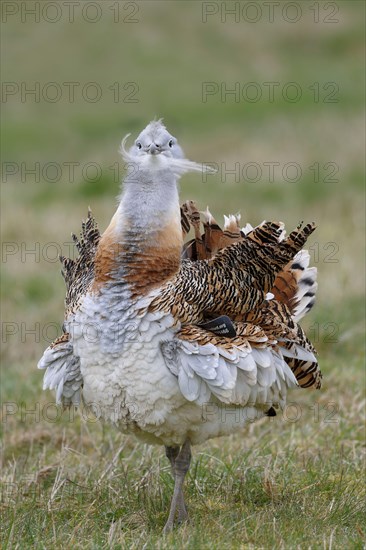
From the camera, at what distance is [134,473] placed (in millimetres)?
5285

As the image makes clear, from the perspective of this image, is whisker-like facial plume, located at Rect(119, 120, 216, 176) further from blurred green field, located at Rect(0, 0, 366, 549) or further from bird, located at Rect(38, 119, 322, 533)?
blurred green field, located at Rect(0, 0, 366, 549)

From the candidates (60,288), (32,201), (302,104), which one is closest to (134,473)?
(60,288)

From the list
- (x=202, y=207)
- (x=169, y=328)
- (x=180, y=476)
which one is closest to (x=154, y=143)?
(x=169, y=328)

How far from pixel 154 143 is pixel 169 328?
84cm

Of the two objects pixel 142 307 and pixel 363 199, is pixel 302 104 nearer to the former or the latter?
pixel 363 199

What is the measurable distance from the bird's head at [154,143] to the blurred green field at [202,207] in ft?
5.40

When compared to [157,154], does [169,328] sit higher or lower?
lower

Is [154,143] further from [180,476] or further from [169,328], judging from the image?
[180,476]

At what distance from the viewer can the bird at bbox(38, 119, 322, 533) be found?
4137 millimetres

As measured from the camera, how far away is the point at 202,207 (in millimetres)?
11586

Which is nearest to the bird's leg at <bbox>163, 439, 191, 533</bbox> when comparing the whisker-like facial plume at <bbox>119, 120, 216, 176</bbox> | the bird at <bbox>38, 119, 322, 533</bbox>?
the bird at <bbox>38, 119, 322, 533</bbox>

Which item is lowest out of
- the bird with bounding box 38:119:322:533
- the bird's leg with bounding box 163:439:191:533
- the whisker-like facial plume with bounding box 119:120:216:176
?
the bird's leg with bounding box 163:439:191:533

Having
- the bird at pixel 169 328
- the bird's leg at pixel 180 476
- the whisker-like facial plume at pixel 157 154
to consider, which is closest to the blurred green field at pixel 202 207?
the bird's leg at pixel 180 476

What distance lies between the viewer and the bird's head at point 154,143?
14.3 ft
